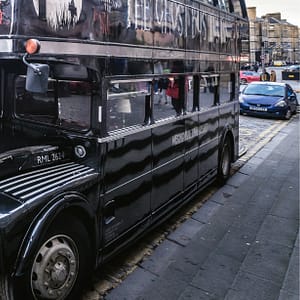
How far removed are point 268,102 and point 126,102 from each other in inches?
534

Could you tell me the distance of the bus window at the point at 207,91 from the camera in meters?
6.02

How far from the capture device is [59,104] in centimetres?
370

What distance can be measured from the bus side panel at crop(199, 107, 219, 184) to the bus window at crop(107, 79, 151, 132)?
6.10 feet

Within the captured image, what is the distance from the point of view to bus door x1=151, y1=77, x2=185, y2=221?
15.1 ft

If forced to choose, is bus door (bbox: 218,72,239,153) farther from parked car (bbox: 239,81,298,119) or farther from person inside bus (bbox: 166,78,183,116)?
parked car (bbox: 239,81,298,119)

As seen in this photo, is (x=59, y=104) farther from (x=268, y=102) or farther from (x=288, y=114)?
(x=288, y=114)

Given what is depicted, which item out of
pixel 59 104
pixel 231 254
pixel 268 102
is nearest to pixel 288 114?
pixel 268 102

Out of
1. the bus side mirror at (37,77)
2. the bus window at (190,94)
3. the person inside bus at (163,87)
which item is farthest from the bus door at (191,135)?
the bus side mirror at (37,77)

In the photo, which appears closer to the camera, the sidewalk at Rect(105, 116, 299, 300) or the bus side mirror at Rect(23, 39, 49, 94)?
the bus side mirror at Rect(23, 39, 49, 94)

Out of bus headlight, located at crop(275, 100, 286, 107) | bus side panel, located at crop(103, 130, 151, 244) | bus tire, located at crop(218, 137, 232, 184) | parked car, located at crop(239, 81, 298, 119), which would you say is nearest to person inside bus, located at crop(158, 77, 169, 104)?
bus side panel, located at crop(103, 130, 151, 244)

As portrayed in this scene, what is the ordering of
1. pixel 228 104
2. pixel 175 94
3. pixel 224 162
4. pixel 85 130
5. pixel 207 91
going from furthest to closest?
pixel 224 162 < pixel 228 104 < pixel 207 91 < pixel 175 94 < pixel 85 130

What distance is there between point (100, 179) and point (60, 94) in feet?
2.68

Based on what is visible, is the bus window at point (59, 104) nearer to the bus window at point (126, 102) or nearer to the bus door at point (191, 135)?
the bus window at point (126, 102)

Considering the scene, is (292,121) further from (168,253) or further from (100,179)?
(100,179)
